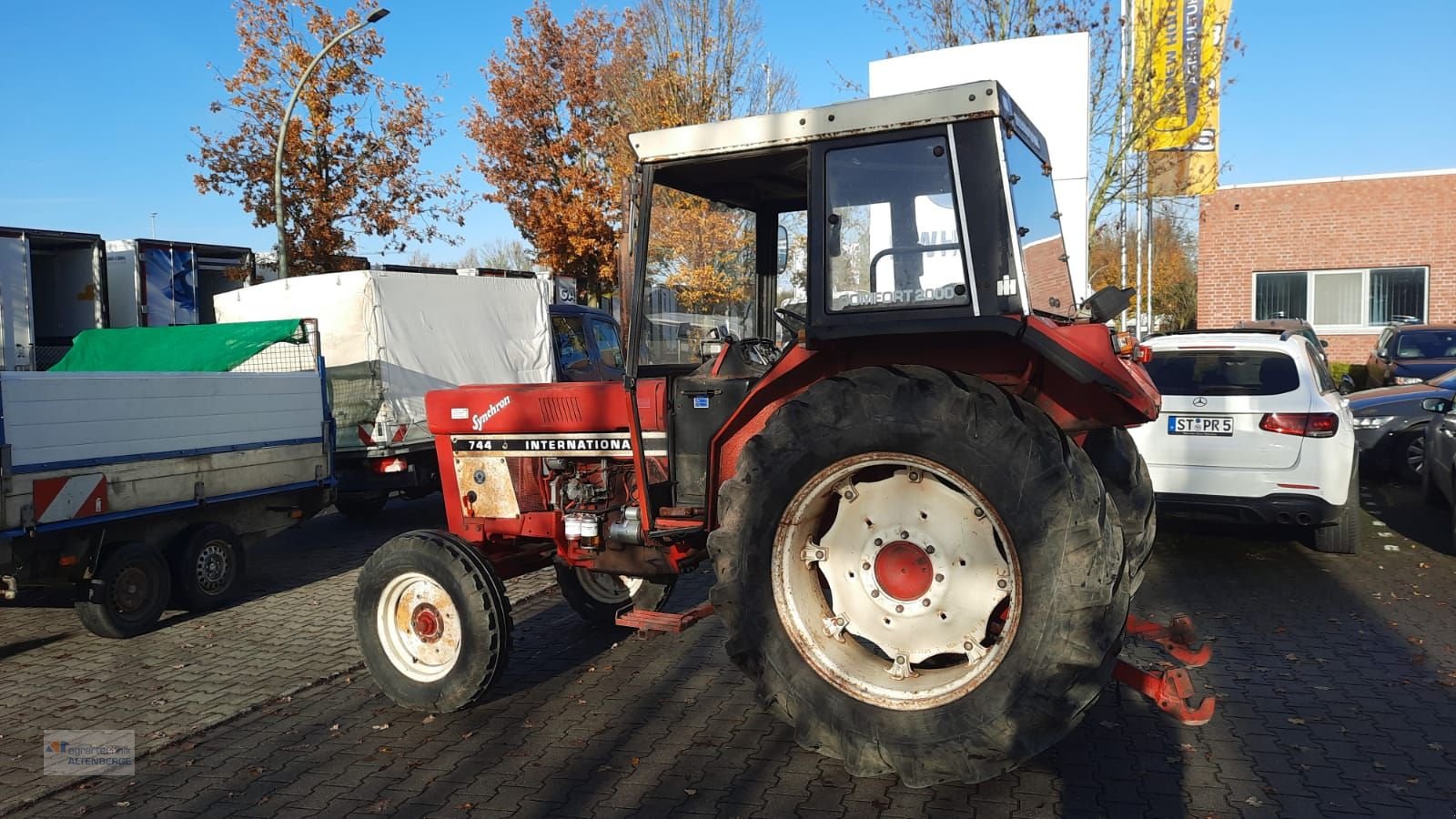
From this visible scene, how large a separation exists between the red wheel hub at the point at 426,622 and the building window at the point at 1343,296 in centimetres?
2235

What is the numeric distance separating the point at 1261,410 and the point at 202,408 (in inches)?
306

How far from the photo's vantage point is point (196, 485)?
23.6 feet

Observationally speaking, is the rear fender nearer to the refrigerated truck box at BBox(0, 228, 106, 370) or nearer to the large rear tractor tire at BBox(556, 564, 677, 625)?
the large rear tractor tire at BBox(556, 564, 677, 625)

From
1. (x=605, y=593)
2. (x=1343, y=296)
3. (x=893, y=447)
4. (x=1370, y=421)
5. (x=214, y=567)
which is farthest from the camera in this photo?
(x=1343, y=296)

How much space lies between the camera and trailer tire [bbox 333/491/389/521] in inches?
418

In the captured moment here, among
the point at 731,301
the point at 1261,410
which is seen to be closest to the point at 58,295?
the point at 731,301

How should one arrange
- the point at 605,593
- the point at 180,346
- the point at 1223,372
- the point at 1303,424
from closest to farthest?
the point at 605,593, the point at 1303,424, the point at 1223,372, the point at 180,346

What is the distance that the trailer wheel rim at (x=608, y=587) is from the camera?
6.20 meters

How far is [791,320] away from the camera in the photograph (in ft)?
14.4

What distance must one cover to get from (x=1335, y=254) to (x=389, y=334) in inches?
831

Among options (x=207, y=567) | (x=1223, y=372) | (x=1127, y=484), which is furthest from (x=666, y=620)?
(x=1223, y=372)

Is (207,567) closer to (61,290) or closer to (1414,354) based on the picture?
(61,290)

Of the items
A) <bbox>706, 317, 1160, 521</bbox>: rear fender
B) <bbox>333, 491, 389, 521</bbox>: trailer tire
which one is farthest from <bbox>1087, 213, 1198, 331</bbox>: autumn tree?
<bbox>706, 317, 1160, 521</bbox>: rear fender

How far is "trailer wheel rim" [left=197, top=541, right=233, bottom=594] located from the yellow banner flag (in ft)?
50.3
